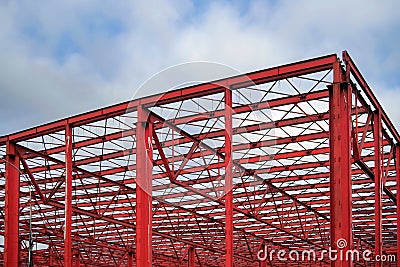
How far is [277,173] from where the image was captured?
43.9 meters

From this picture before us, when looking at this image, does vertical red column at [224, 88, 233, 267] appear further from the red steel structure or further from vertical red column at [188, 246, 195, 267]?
vertical red column at [188, 246, 195, 267]

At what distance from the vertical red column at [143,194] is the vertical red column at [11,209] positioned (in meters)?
9.73

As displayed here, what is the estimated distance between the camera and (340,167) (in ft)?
75.4

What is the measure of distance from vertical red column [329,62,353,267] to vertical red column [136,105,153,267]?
29.1ft

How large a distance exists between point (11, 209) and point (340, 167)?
2010cm

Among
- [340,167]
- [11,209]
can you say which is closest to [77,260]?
[11,209]

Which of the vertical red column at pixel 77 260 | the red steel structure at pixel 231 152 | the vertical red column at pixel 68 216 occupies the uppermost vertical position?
the red steel structure at pixel 231 152

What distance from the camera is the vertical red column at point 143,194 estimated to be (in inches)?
1107

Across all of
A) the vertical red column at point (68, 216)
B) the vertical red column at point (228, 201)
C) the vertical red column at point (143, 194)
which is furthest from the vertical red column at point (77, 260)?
the vertical red column at point (228, 201)

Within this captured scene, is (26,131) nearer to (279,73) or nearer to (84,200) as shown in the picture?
(279,73)

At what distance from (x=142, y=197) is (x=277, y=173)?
17493 mm

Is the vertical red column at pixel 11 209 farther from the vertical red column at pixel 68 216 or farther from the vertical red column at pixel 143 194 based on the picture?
the vertical red column at pixel 143 194

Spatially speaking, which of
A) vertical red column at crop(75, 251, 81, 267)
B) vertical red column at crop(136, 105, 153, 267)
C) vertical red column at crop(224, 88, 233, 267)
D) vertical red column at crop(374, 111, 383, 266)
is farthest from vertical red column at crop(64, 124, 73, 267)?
vertical red column at crop(75, 251, 81, 267)

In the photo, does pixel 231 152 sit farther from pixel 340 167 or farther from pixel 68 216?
pixel 68 216
